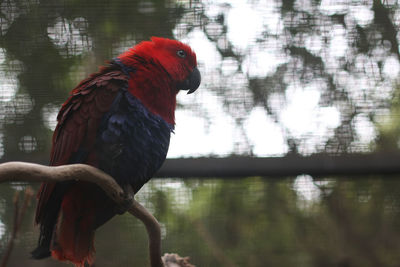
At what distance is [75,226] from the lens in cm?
83

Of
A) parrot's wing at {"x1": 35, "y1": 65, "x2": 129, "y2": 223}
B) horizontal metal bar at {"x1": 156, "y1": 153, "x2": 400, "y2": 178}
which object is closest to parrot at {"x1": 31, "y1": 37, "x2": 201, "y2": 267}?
parrot's wing at {"x1": 35, "y1": 65, "x2": 129, "y2": 223}

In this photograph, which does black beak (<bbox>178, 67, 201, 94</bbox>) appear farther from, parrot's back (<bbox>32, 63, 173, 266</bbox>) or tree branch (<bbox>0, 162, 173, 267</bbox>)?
tree branch (<bbox>0, 162, 173, 267</bbox>)

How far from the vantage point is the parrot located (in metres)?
0.77

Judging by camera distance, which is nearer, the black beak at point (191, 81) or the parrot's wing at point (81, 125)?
the parrot's wing at point (81, 125)

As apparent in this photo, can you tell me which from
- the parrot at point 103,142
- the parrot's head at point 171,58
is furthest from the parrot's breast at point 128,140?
the parrot's head at point 171,58

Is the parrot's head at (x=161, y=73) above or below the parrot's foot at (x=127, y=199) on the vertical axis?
above

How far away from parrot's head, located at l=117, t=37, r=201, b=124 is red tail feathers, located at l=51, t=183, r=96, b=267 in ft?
0.72

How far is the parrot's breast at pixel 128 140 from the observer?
760mm

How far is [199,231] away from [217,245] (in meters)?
0.06

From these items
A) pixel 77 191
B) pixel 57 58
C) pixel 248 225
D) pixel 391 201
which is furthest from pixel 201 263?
pixel 57 58

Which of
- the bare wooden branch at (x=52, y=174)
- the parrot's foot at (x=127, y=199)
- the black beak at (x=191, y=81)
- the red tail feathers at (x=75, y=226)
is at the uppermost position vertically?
the black beak at (x=191, y=81)

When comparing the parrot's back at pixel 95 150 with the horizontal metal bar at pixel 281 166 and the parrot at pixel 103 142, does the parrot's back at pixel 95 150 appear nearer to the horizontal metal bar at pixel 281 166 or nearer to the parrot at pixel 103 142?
the parrot at pixel 103 142

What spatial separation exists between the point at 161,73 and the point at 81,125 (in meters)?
0.21

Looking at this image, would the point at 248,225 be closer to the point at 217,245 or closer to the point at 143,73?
the point at 217,245
